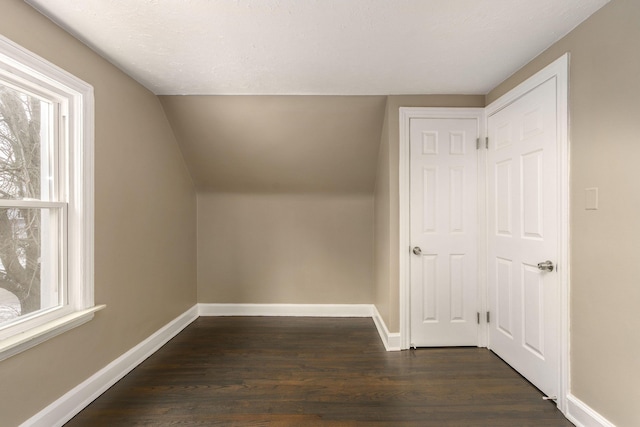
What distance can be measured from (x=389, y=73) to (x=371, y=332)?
2425 millimetres

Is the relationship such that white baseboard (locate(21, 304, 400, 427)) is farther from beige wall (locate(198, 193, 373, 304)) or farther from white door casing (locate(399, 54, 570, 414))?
white door casing (locate(399, 54, 570, 414))

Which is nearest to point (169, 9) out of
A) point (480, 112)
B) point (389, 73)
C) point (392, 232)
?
point (389, 73)

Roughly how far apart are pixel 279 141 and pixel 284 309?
77.4 inches

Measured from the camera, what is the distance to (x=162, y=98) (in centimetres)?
283

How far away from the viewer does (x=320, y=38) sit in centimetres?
187

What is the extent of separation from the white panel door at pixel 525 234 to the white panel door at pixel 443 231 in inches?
6.4

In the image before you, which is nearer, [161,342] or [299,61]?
[299,61]

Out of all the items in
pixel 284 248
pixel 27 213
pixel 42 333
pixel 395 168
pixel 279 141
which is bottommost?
pixel 42 333

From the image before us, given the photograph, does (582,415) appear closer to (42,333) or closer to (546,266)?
(546,266)

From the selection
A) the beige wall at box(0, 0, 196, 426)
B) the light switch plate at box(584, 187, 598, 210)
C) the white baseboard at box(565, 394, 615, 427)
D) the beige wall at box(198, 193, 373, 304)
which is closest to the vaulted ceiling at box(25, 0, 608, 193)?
the beige wall at box(0, 0, 196, 426)

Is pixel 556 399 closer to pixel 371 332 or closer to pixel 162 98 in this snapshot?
pixel 371 332

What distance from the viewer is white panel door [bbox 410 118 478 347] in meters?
2.73

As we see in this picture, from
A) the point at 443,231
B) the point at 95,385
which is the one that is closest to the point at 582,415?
the point at 443,231

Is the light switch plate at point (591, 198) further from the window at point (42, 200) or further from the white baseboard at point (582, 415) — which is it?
the window at point (42, 200)
